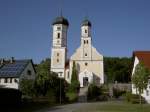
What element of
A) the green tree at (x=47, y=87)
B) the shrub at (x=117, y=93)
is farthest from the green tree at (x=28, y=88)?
the shrub at (x=117, y=93)

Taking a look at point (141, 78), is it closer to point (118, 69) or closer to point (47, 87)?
point (47, 87)

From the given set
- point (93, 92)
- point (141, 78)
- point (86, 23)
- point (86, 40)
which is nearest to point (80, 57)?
point (86, 40)

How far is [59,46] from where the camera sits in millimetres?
81312

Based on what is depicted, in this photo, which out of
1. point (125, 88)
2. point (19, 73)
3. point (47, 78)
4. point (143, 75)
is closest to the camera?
point (143, 75)

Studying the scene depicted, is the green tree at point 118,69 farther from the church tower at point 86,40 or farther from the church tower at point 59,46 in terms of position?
the church tower at point 59,46

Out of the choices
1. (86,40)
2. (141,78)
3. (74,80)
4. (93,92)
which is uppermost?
(86,40)

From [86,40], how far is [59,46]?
273 inches

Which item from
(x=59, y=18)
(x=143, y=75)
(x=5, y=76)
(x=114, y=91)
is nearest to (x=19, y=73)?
(x=5, y=76)

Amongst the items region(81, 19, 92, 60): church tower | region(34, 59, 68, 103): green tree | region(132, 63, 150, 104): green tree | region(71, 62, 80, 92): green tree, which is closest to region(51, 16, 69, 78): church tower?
region(71, 62, 80, 92): green tree

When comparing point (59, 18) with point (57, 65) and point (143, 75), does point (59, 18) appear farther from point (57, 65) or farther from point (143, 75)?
point (143, 75)

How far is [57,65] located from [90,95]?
772 inches

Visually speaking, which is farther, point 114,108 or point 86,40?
point 86,40

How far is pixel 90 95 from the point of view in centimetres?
6325

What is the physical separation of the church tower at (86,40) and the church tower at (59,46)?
4.57 m
